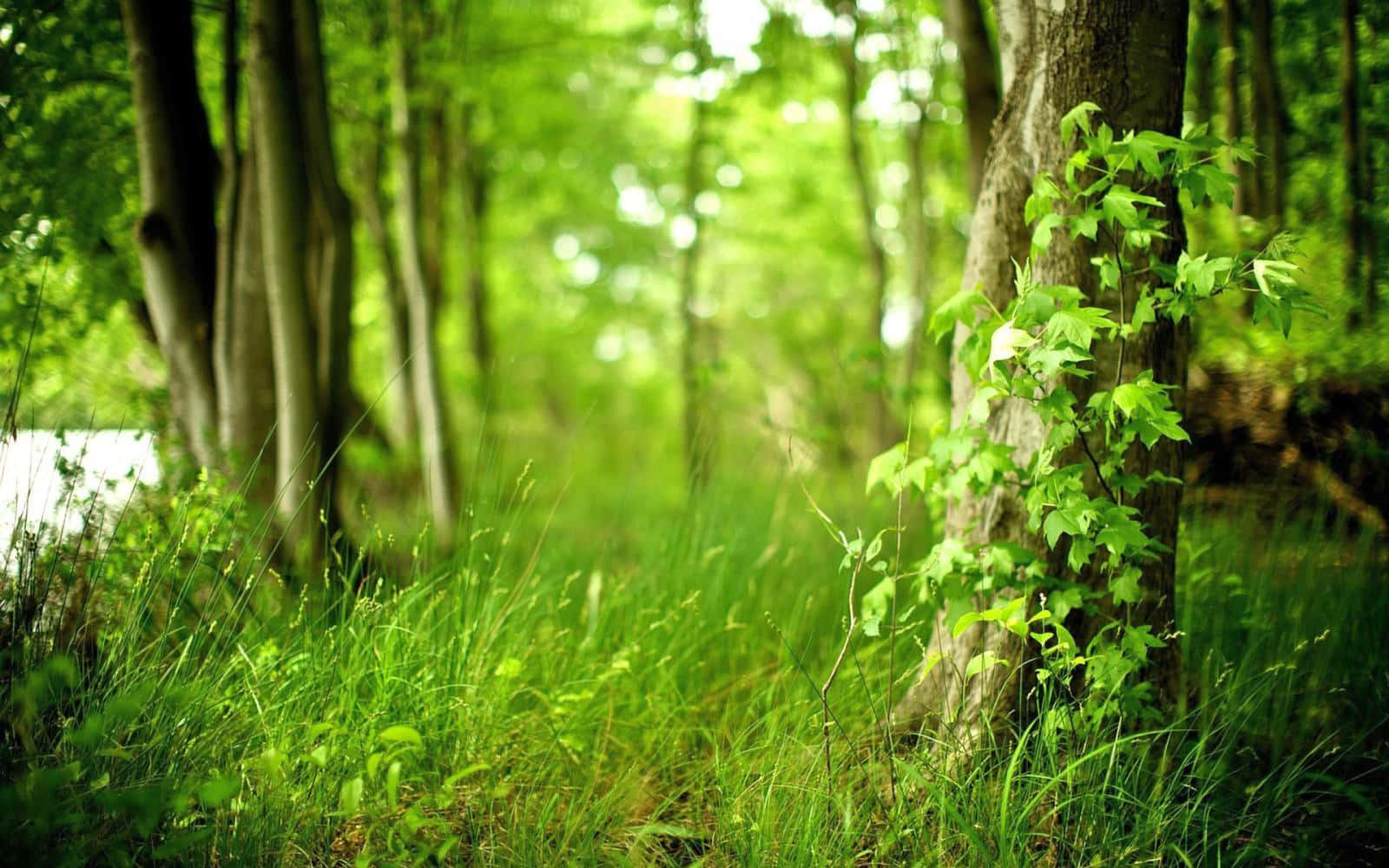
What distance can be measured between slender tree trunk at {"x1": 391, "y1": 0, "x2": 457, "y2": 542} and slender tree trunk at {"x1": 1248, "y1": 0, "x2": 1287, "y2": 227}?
14.0ft

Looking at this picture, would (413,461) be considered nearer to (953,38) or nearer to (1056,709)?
(953,38)

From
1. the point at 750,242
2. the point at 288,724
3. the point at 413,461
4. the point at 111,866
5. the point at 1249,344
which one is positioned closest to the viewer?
the point at 111,866

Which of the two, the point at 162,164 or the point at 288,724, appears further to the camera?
the point at 162,164

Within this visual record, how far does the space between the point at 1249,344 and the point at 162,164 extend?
14.6ft

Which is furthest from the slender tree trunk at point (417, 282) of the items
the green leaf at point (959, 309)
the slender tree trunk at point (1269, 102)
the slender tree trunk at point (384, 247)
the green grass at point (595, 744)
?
the slender tree trunk at point (1269, 102)

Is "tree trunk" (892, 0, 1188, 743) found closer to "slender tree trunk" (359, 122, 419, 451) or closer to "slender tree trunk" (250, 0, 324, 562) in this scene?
"slender tree trunk" (250, 0, 324, 562)

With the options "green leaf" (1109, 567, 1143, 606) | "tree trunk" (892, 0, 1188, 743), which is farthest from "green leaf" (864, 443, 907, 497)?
"green leaf" (1109, 567, 1143, 606)

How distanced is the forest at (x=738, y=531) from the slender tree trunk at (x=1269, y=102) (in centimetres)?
2

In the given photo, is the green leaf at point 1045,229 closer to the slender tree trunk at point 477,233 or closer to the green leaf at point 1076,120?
the green leaf at point 1076,120

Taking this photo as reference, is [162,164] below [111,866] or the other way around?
the other way around

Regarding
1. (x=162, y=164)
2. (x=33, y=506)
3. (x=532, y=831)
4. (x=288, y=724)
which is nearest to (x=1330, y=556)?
(x=532, y=831)

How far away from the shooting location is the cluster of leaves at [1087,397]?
1.57m

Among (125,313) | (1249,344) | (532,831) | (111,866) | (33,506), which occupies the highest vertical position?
(125,313)

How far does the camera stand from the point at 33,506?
191 cm
